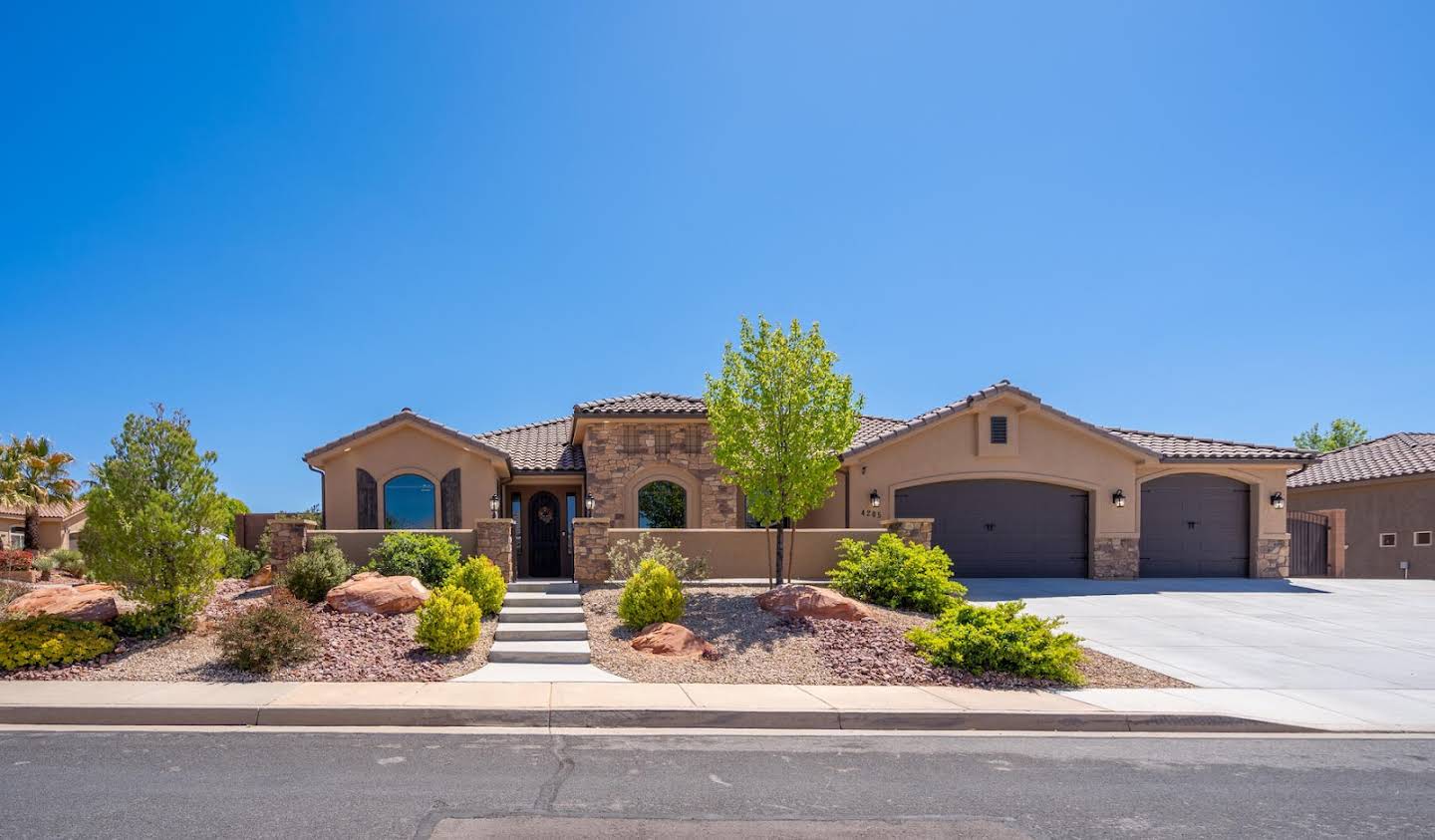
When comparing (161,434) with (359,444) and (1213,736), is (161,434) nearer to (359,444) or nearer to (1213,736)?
(359,444)

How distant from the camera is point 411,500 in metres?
18.9

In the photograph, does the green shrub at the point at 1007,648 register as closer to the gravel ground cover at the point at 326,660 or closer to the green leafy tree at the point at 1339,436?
the gravel ground cover at the point at 326,660

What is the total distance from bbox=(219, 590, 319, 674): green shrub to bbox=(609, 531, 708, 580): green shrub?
573 centimetres

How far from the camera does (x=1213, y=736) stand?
26.5 feet

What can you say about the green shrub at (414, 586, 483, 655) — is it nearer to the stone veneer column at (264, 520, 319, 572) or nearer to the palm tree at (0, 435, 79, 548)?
the stone veneer column at (264, 520, 319, 572)

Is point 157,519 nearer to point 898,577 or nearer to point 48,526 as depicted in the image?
point 898,577

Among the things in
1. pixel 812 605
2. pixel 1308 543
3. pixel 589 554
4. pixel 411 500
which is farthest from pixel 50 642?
pixel 1308 543

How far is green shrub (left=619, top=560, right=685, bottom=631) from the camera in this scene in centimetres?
1204

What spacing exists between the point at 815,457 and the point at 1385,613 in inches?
476

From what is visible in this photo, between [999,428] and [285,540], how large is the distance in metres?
16.4

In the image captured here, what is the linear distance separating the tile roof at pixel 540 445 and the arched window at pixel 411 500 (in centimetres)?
194

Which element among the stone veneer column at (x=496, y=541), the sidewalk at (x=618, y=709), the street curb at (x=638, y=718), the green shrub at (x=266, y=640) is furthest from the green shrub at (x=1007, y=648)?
the stone veneer column at (x=496, y=541)

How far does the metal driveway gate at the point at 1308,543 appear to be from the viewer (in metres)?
23.5

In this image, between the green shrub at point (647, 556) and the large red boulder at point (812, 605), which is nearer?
the large red boulder at point (812, 605)
